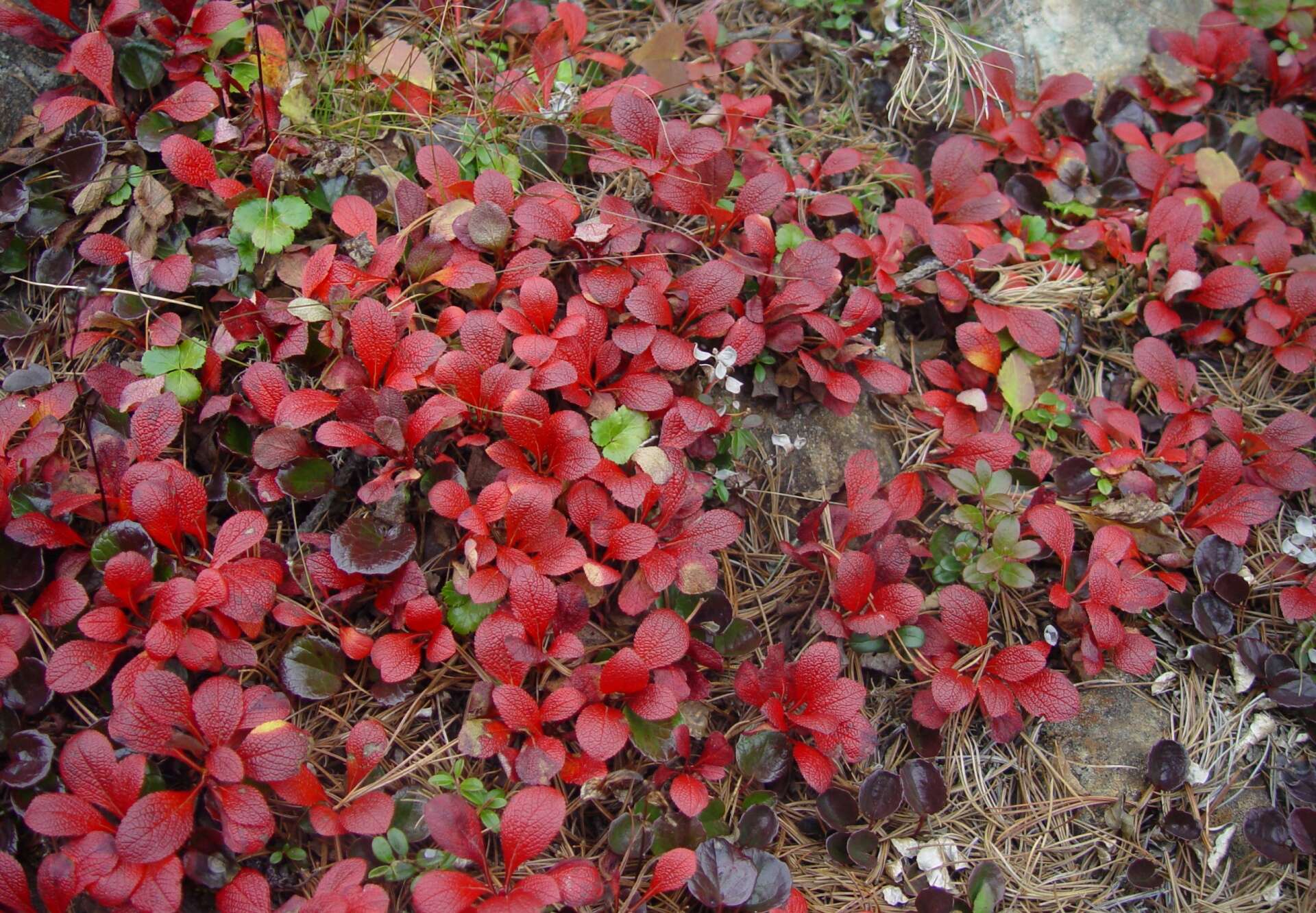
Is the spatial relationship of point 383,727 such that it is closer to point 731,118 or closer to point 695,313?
point 695,313

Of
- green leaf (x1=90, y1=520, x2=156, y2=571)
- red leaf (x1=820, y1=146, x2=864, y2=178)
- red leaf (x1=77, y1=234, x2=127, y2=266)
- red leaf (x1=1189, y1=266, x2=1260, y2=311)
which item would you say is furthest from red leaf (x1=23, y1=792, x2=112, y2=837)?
red leaf (x1=1189, y1=266, x2=1260, y2=311)

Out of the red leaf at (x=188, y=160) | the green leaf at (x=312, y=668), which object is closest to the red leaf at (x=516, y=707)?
the green leaf at (x=312, y=668)

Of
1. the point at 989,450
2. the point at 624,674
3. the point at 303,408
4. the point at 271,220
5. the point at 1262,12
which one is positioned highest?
the point at 1262,12

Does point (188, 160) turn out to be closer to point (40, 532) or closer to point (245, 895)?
point (40, 532)

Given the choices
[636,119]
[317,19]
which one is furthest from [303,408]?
[317,19]

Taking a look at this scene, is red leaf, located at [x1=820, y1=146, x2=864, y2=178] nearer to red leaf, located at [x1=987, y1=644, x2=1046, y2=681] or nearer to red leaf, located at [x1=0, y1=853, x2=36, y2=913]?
red leaf, located at [x1=987, y1=644, x2=1046, y2=681]

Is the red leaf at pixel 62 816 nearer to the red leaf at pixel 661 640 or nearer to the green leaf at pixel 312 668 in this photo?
the green leaf at pixel 312 668

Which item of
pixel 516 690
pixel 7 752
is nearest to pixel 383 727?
pixel 516 690
